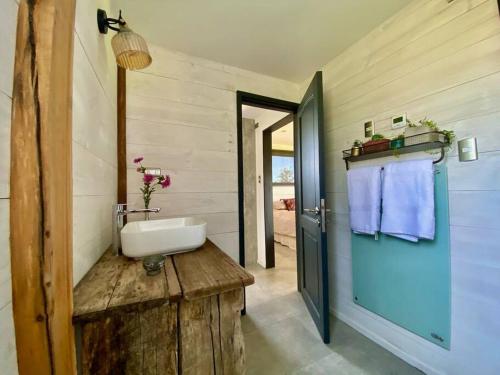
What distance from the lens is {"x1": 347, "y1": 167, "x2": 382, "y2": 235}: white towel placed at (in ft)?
4.87

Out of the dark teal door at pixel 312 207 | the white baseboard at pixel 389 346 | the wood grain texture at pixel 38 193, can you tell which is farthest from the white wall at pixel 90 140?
the white baseboard at pixel 389 346

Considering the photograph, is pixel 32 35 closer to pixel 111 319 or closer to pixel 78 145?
pixel 78 145

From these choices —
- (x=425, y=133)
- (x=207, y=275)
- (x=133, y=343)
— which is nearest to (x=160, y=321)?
(x=133, y=343)

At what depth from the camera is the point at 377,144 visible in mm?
1464

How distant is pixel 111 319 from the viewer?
59 cm

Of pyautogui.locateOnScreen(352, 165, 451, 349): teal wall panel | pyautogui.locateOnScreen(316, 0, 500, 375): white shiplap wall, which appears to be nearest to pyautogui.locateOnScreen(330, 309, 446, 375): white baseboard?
pyautogui.locateOnScreen(316, 0, 500, 375): white shiplap wall

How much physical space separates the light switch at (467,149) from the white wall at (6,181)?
1.81 m

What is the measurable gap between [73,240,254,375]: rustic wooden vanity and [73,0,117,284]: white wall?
170mm

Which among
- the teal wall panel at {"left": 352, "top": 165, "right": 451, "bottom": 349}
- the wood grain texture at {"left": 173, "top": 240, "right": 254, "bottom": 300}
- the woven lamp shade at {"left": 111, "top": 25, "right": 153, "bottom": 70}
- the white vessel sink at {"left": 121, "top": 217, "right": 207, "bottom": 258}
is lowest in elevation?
the teal wall panel at {"left": 352, "top": 165, "right": 451, "bottom": 349}

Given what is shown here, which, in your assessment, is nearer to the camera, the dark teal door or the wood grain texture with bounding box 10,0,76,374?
the wood grain texture with bounding box 10,0,76,374

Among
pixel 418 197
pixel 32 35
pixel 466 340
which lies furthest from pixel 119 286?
pixel 466 340

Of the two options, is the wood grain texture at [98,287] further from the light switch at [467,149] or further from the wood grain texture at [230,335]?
the light switch at [467,149]

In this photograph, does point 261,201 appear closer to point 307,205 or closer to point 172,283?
point 307,205

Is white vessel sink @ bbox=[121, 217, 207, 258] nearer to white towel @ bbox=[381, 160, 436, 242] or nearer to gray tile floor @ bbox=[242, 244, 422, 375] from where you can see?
gray tile floor @ bbox=[242, 244, 422, 375]
